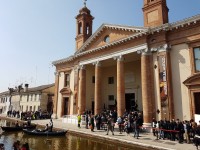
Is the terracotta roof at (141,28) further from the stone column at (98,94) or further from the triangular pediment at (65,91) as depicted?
the triangular pediment at (65,91)

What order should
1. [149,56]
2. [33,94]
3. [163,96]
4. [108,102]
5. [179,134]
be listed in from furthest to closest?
1. [33,94]
2. [108,102]
3. [149,56]
4. [163,96]
5. [179,134]

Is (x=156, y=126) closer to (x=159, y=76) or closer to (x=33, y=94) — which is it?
(x=159, y=76)

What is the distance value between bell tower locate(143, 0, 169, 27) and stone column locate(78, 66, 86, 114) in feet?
40.2

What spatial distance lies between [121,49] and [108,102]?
10449 millimetres

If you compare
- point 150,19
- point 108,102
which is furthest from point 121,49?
point 108,102

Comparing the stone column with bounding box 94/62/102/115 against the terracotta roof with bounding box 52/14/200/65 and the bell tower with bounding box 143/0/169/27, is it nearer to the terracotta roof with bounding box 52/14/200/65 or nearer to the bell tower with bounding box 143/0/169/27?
the terracotta roof with bounding box 52/14/200/65

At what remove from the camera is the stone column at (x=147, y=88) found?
19734mm

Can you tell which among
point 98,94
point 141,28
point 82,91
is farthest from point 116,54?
point 82,91

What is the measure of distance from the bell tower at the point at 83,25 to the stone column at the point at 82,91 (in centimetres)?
574

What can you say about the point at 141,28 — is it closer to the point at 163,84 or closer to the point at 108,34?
the point at 108,34

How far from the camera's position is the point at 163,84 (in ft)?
63.6

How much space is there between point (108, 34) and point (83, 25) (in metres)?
8.27

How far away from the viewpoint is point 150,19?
74.7 ft

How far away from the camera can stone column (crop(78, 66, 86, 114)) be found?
28.8 meters
